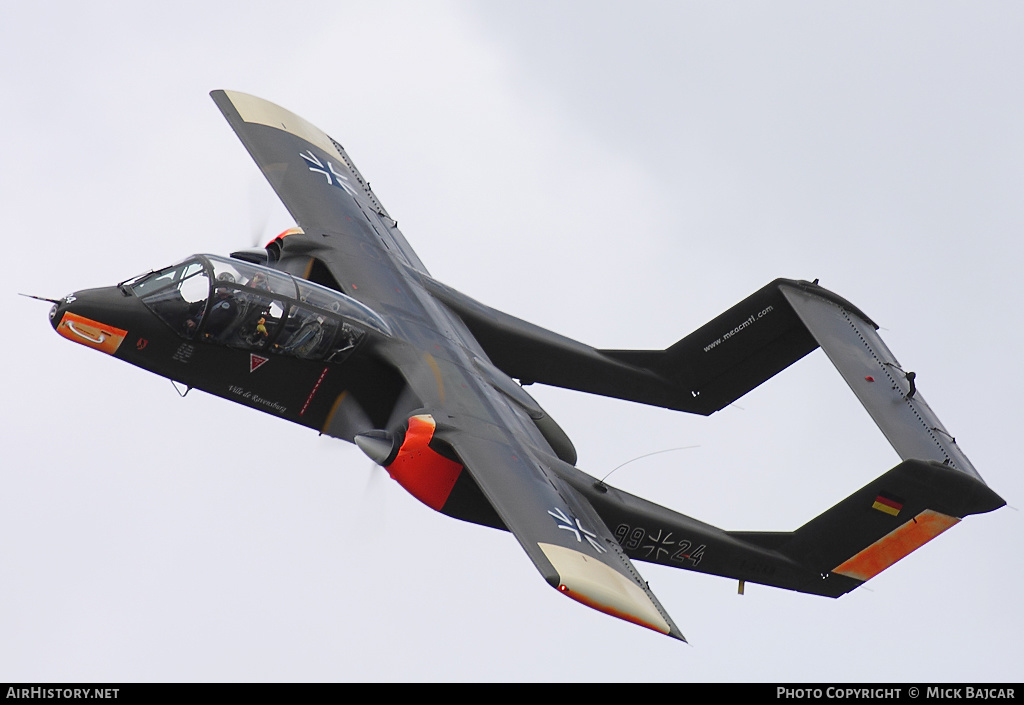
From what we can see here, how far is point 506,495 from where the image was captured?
85.4ft

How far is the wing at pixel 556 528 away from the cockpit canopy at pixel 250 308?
106 inches

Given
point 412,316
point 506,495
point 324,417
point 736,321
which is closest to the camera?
point 506,495

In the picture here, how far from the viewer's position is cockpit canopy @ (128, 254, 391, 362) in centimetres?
2681

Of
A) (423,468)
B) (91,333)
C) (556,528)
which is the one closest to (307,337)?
(423,468)

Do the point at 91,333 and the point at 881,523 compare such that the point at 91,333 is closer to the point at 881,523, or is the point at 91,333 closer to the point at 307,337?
the point at 307,337

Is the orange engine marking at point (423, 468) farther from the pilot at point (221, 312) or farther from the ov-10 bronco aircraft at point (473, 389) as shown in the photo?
the pilot at point (221, 312)

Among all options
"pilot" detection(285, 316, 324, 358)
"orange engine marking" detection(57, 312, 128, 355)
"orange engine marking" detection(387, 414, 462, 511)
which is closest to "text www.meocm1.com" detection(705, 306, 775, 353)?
"orange engine marking" detection(387, 414, 462, 511)

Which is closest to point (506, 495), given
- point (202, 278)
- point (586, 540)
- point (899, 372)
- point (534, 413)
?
point (586, 540)

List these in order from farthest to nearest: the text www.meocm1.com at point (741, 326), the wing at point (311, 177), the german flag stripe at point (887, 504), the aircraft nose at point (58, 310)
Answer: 1. the wing at point (311, 177)
2. the text www.meocm1.com at point (741, 326)
3. the german flag stripe at point (887, 504)
4. the aircraft nose at point (58, 310)

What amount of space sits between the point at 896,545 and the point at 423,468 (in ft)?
28.6

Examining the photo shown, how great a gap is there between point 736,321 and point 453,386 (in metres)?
6.76

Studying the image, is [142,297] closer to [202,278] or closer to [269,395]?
[202,278]

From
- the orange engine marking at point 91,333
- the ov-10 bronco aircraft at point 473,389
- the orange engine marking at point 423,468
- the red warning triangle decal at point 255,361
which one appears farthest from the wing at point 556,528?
the orange engine marking at point 91,333

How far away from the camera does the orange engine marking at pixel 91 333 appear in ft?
86.4
